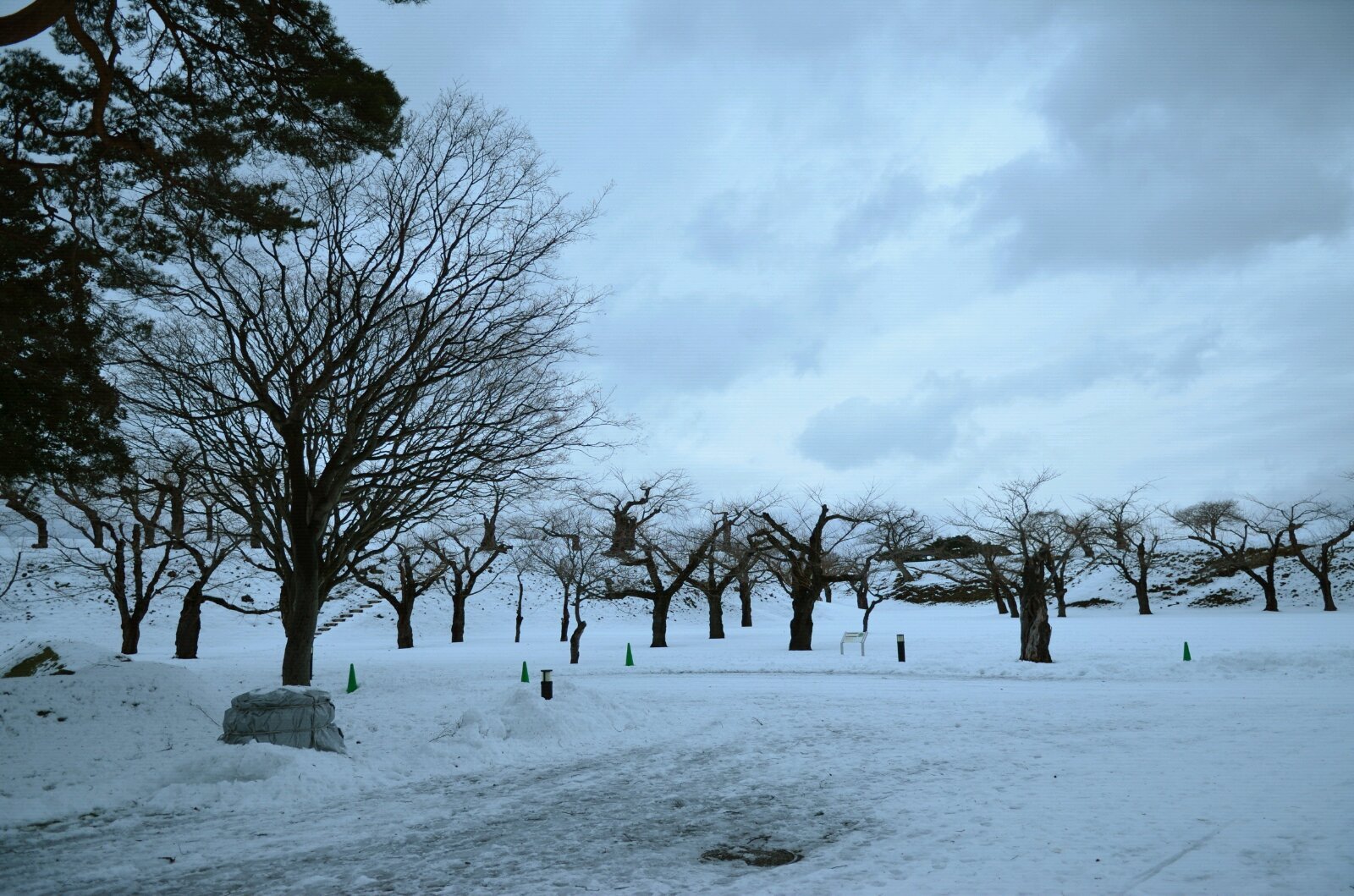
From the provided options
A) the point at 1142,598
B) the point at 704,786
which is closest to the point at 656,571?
the point at 704,786

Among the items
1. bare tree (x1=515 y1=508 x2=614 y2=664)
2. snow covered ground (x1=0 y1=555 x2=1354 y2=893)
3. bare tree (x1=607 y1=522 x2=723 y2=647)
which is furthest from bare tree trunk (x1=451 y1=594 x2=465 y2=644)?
snow covered ground (x1=0 y1=555 x2=1354 y2=893)

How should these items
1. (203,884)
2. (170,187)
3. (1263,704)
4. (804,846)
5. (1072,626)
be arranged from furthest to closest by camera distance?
1. (1072,626)
2. (1263,704)
3. (170,187)
4. (804,846)
5. (203,884)

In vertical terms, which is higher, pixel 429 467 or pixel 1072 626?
pixel 429 467

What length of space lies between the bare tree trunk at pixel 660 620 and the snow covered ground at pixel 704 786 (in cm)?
1389

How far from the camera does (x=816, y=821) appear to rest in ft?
23.4

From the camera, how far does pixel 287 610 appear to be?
21500mm

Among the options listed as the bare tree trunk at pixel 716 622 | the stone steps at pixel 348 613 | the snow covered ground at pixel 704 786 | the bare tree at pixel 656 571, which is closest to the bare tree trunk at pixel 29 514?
the snow covered ground at pixel 704 786

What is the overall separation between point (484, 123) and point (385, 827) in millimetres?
10924

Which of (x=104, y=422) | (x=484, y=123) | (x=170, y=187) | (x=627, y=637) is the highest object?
(x=484, y=123)

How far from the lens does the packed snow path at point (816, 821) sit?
218 inches

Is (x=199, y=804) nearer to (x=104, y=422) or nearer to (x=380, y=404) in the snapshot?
(x=104, y=422)

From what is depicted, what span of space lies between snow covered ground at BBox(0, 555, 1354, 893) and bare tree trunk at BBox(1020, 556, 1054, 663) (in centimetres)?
219

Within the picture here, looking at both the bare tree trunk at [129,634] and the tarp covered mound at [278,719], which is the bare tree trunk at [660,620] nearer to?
the bare tree trunk at [129,634]

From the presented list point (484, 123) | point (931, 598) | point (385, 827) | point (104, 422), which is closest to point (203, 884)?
point (385, 827)
